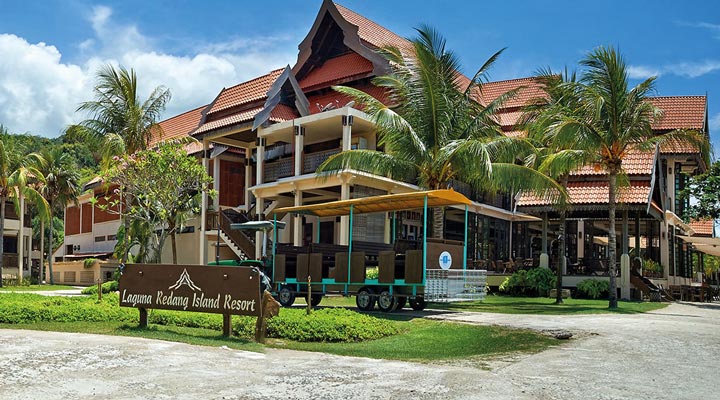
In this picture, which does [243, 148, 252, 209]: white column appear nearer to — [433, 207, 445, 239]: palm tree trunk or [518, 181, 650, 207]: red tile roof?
[518, 181, 650, 207]: red tile roof

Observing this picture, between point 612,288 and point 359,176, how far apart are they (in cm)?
957

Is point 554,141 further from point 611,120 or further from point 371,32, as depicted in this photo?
point 371,32

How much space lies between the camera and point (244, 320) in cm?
1257

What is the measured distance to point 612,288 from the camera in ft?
64.7

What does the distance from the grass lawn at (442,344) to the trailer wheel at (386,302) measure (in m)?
3.30

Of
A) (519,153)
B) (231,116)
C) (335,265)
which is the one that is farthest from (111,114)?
(519,153)

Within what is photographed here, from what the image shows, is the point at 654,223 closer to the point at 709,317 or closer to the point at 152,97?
the point at 709,317

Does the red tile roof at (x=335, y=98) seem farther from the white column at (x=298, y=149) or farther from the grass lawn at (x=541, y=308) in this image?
the grass lawn at (x=541, y=308)

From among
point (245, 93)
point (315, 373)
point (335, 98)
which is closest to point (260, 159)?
point (245, 93)

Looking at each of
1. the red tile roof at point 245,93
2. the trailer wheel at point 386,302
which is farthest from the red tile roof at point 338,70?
the trailer wheel at point 386,302

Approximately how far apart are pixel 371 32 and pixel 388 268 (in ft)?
53.9

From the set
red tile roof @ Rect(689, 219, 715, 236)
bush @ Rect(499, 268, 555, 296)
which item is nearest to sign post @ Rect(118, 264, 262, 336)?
bush @ Rect(499, 268, 555, 296)

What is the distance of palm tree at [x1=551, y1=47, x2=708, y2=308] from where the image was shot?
19.5m

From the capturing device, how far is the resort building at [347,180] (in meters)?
26.7
